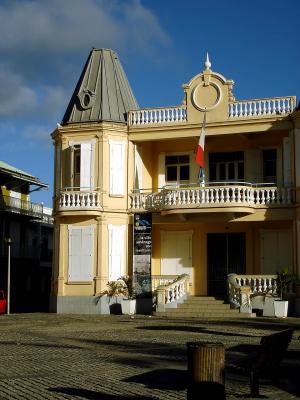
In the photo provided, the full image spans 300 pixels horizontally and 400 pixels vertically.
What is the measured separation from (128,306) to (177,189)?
5497 millimetres

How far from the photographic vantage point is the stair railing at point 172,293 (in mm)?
27234

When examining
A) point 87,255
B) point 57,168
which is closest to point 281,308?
point 87,255

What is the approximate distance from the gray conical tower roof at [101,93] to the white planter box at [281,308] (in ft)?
37.1

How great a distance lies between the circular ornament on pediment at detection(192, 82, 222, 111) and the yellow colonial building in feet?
0.15

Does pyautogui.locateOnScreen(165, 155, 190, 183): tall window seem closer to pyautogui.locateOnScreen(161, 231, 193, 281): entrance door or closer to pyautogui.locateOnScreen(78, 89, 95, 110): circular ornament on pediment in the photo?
pyautogui.locateOnScreen(161, 231, 193, 281): entrance door

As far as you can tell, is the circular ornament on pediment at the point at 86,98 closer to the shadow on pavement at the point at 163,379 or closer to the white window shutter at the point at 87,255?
the white window shutter at the point at 87,255

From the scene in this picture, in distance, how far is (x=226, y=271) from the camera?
30.7 m

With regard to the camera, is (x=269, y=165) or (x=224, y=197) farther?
(x=269, y=165)

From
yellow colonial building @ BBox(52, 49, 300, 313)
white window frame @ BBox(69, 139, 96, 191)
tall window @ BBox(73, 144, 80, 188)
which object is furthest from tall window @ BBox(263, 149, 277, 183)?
tall window @ BBox(73, 144, 80, 188)

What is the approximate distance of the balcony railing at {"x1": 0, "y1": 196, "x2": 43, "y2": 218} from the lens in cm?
4841

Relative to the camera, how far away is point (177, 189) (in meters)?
29.0

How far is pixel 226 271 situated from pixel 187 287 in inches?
89.4

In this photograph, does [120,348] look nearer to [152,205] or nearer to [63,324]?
[63,324]

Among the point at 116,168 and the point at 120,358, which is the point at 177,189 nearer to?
the point at 116,168
